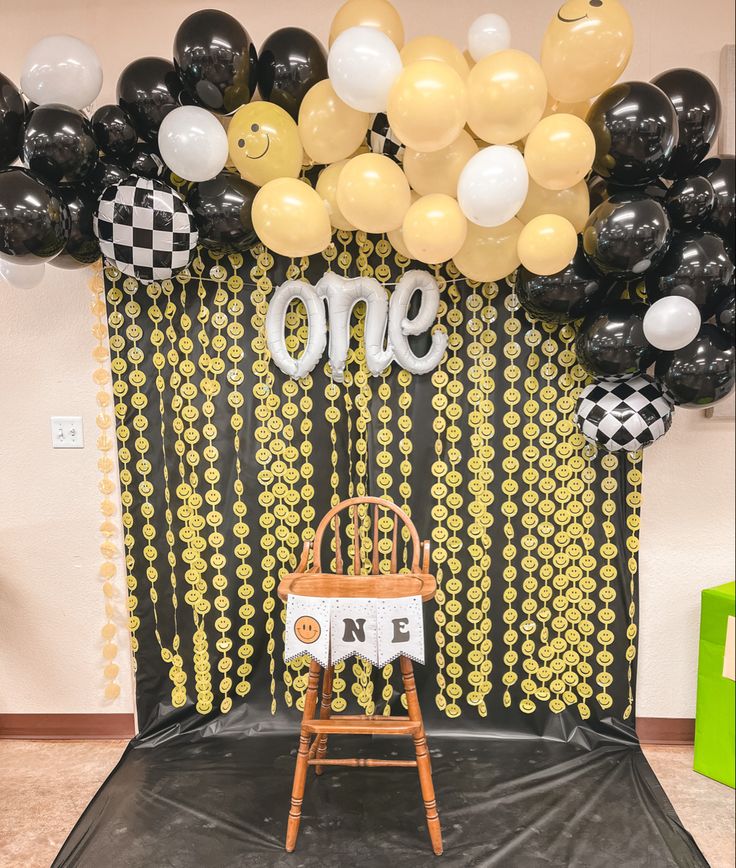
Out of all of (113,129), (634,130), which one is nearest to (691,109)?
(634,130)

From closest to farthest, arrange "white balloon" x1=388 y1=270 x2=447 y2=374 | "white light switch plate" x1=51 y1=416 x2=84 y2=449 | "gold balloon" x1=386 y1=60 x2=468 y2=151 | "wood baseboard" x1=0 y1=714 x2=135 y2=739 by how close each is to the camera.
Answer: "gold balloon" x1=386 y1=60 x2=468 y2=151 < "white balloon" x1=388 y1=270 x2=447 y2=374 < "white light switch plate" x1=51 y1=416 x2=84 y2=449 < "wood baseboard" x1=0 y1=714 x2=135 y2=739

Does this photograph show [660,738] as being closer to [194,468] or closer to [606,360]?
[606,360]

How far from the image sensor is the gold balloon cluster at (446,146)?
1.55 metres

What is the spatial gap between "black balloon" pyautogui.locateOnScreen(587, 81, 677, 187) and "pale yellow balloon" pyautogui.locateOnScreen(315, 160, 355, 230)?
656mm

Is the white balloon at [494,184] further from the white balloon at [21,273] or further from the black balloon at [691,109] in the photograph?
the white balloon at [21,273]

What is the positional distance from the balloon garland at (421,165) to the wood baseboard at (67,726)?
4.94 feet

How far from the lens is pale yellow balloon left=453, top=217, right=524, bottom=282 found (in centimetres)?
179

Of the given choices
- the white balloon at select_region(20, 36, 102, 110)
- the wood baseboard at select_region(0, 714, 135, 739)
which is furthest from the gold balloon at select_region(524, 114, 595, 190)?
the wood baseboard at select_region(0, 714, 135, 739)

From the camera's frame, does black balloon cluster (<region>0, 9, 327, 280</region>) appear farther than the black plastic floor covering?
No

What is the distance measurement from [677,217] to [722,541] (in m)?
1.10

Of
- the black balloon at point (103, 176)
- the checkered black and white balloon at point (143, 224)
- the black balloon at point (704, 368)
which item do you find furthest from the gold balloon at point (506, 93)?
the black balloon at point (103, 176)

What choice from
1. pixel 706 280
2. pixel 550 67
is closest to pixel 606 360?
pixel 706 280

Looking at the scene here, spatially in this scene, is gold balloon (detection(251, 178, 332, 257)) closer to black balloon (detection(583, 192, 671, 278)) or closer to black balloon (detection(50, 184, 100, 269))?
black balloon (detection(50, 184, 100, 269))

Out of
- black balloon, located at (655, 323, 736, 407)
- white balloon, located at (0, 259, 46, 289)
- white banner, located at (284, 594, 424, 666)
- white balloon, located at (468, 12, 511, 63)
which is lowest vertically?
white banner, located at (284, 594, 424, 666)
